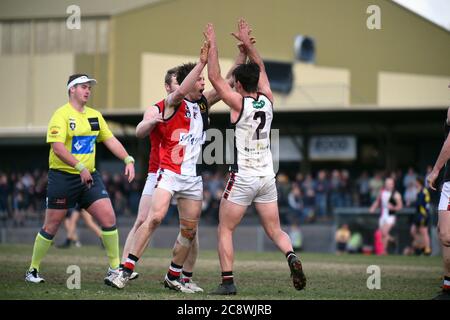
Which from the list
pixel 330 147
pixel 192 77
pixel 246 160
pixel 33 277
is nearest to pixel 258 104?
pixel 246 160

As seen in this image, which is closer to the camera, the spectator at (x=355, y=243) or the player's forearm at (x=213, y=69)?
the player's forearm at (x=213, y=69)

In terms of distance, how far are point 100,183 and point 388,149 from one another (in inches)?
968

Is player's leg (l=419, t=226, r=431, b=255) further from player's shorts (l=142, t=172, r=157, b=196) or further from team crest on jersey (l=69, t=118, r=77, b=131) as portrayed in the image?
team crest on jersey (l=69, t=118, r=77, b=131)

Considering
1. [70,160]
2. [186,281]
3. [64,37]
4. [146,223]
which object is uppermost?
[64,37]

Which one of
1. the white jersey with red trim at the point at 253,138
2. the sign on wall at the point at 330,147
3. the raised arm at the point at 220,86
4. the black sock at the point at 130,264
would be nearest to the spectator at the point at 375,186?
the sign on wall at the point at 330,147

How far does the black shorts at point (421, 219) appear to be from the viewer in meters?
22.6

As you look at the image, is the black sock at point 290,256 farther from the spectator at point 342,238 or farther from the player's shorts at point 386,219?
the spectator at point 342,238

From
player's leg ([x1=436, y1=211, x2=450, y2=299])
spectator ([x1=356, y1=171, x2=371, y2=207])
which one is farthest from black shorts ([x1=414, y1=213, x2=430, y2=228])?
player's leg ([x1=436, y1=211, x2=450, y2=299])

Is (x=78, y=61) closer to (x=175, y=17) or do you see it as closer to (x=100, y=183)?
(x=175, y=17)

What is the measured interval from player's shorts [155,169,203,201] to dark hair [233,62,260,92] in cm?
130

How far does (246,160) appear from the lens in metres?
9.85

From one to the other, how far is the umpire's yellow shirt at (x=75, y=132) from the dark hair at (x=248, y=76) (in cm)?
229
